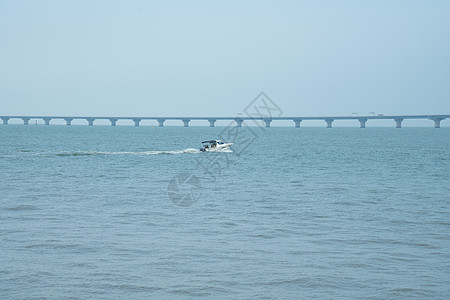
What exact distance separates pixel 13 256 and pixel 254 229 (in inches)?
314

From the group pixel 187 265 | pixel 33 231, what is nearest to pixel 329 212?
pixel 187 265

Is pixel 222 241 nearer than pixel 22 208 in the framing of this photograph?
Yes

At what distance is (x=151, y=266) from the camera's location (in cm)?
1438

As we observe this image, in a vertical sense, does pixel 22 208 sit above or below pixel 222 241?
below

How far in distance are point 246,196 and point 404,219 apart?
360 inches

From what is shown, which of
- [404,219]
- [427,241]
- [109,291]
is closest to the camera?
[109,291]

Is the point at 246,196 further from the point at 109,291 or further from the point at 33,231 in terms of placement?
the point at 109,291

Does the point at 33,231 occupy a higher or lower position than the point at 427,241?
lower

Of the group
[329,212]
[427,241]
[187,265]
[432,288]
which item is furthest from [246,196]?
[432,288]

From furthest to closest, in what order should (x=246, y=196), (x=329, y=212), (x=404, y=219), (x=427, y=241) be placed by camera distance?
(x=246, y=196) < (x=329, y=212) < (x=404, y=219) < (x=427, y=241)

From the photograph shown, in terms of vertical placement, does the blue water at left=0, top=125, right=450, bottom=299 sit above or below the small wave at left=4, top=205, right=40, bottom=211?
above

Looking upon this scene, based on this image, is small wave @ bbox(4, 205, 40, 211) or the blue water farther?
small wave @ bbox(4, 205, 40, 211)

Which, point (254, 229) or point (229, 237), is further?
point (254, 229)

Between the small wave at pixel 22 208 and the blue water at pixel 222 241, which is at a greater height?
the blue water at pixel 222 241
